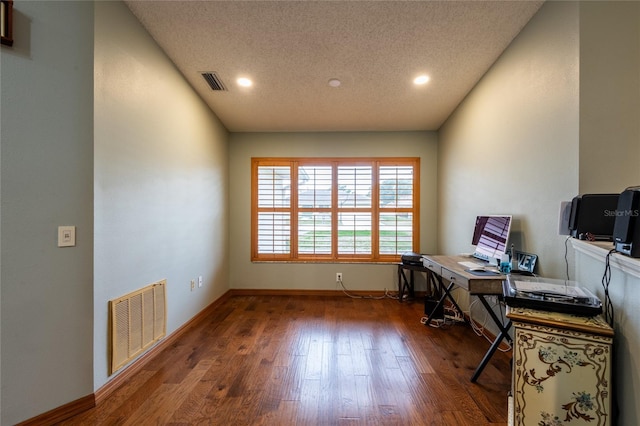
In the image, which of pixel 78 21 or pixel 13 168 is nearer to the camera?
pixel 13 168

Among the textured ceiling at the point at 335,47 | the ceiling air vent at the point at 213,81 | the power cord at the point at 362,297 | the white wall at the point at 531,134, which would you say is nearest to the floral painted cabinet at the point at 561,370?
the white wall at the point at 531,134

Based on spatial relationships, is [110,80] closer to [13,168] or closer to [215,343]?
[13,168]

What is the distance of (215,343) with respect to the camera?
94.7 inches

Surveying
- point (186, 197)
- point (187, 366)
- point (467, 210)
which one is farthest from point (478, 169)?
point (187, 366)

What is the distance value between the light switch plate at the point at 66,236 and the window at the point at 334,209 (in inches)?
99.1

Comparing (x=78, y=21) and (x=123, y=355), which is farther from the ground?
(x=78, y=21)

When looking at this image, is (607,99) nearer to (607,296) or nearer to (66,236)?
(607,296)

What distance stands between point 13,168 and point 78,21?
3.18ft

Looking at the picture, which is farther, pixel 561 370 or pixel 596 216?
pixel 596 216

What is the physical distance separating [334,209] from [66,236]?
3030 millimetres

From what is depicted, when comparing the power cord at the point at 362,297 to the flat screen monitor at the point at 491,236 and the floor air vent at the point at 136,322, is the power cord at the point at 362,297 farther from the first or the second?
the floor air vent at the point at 136,322

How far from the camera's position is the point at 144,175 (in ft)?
6.63

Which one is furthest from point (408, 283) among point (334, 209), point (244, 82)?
point (244, 82)

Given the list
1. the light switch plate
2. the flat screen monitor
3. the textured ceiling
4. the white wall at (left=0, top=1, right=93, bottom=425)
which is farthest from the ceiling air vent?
the flat screen monitor
